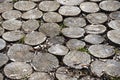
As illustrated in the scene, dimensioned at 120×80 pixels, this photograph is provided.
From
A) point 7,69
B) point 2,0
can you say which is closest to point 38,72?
point 7,69

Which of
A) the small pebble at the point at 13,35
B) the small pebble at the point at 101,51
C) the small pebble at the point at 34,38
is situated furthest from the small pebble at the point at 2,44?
the small pebble at the point at 101,51

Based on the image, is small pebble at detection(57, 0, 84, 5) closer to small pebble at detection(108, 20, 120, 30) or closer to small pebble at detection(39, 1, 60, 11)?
small pebble at detection(39, 1, 60, 11)

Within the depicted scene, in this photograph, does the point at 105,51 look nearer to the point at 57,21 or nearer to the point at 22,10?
the point at 57,21

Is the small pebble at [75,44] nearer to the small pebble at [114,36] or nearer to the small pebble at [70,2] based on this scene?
the small pebble at [114,36]

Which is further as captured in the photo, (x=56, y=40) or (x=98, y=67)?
(x=56, y=40)

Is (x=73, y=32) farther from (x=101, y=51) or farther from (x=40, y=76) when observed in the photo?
(x=40, y=76)

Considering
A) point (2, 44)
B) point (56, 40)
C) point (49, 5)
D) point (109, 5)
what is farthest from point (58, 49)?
point (109, 5)
